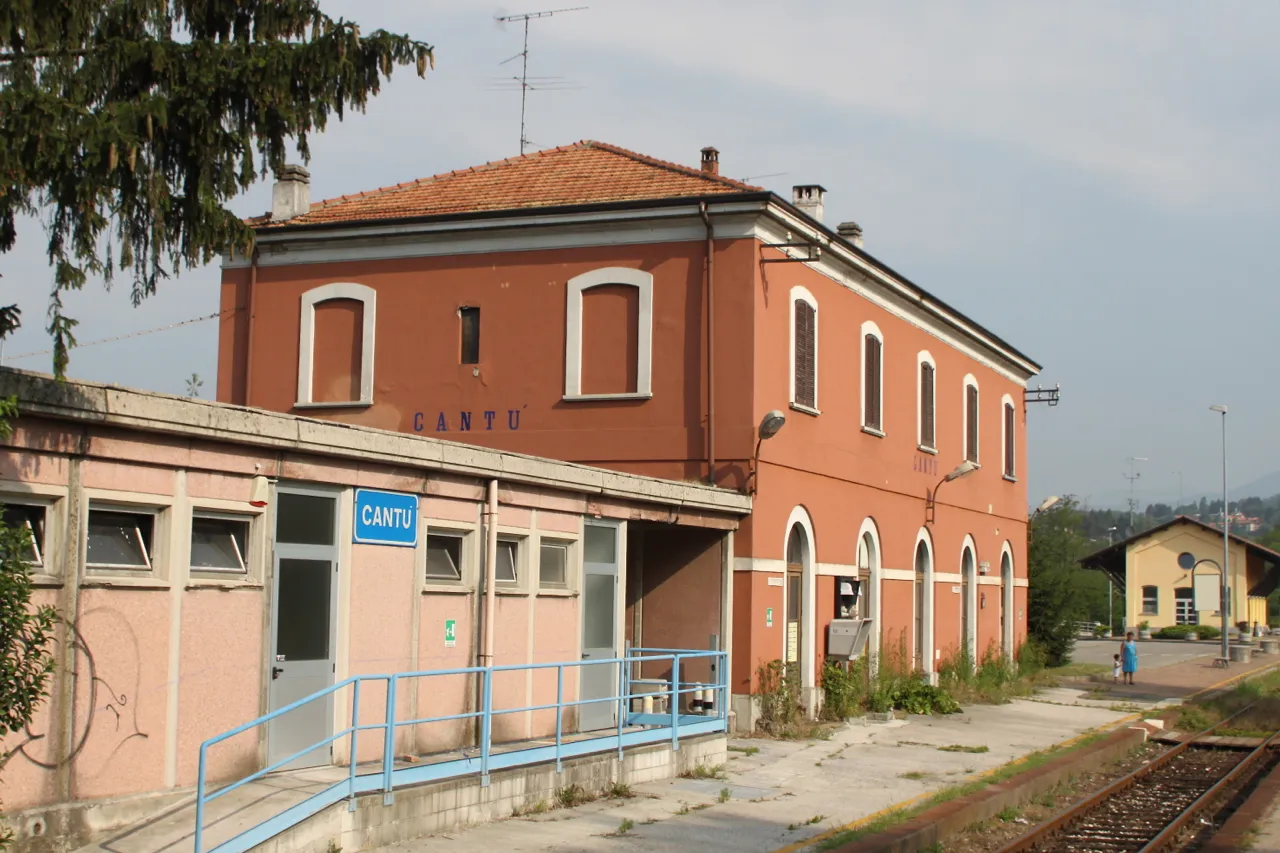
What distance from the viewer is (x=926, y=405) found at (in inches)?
1093

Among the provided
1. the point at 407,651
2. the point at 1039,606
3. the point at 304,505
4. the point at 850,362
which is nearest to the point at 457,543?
the point at 407,651

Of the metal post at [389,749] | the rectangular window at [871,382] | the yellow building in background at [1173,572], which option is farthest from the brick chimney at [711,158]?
the yellow building in background at [1173,572]

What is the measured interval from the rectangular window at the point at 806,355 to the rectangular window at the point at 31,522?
13446 mm

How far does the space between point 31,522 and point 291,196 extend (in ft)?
49.4

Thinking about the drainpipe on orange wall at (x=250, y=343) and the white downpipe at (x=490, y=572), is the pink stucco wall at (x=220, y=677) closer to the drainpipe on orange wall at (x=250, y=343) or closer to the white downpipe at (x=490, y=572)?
the white downpipe at (x=490, y=572)

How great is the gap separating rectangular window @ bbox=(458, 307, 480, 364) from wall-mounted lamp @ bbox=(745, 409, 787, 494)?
4.56 metres

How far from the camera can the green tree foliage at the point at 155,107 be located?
7773 millimetres

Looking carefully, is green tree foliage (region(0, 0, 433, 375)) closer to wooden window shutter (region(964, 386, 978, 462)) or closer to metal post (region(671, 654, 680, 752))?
metal post (region(671, 654, 680, 752))

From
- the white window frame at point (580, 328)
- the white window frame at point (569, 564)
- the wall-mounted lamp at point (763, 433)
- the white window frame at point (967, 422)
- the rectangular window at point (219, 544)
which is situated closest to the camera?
the rectangular window at point (219, 544)

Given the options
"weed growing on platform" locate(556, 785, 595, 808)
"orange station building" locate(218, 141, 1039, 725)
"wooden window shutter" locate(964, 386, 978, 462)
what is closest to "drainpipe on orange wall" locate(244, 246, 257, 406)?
"orange station building" locate(218, 141, 1039, 725)

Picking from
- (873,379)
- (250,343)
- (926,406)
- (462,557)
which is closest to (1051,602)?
(926,406)

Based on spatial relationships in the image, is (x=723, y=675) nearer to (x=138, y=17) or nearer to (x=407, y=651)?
(x=407, y=651)

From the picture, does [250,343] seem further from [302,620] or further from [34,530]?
[34,530]

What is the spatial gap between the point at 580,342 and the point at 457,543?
794 cm
